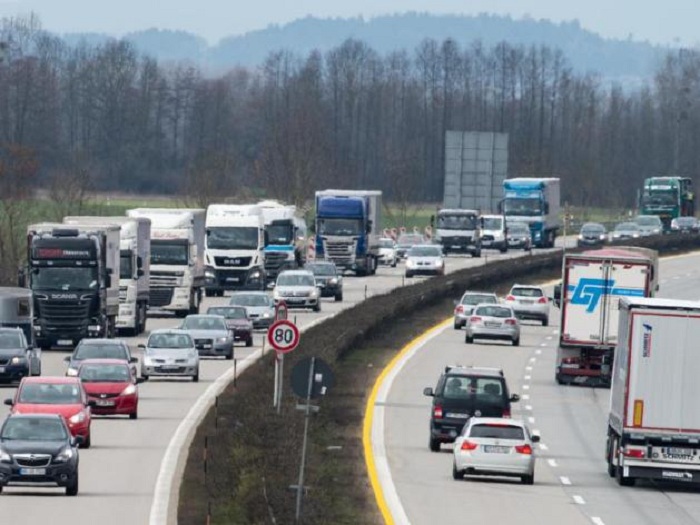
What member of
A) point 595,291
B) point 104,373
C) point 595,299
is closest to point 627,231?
point 595,291

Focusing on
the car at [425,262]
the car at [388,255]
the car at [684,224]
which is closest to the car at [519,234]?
the car at [388,255]

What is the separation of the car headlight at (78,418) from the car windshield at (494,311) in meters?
29.0

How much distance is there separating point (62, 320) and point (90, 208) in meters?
61.2

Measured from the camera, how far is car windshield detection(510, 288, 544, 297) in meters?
72.8

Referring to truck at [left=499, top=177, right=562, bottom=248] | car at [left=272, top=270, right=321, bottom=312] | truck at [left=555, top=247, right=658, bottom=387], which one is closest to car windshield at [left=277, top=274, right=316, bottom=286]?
car at [left=272, top=270, right=321, bottom=312]

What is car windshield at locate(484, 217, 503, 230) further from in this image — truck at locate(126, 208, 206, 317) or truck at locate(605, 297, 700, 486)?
truck at locate(605, 297, 700, 486)

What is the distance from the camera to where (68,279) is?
192 feet

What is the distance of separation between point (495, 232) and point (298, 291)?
3926 centimetres

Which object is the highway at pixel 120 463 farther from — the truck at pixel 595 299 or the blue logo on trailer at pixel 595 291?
the blue logo on trailer at pixel 595 291

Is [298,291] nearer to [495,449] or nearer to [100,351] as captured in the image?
[100,351]

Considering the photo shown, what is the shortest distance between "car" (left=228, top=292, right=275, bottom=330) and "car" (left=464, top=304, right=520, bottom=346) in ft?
22.1

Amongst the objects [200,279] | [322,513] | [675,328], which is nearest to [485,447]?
[675,328]

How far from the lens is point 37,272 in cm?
5856

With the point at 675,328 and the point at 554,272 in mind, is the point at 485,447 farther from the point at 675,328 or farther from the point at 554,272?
the point at 554,272
